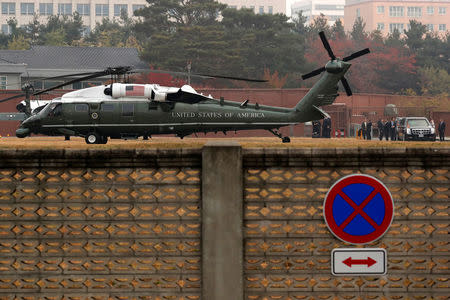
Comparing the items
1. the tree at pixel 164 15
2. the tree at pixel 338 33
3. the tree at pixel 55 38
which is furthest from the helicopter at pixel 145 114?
the tree at pixel 338 33

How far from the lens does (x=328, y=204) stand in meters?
8.04

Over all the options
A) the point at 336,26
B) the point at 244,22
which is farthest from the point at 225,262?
the point at 336,26

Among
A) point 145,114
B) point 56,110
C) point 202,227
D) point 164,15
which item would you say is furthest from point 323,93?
point 164,15

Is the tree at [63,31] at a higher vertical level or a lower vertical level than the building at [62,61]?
higher

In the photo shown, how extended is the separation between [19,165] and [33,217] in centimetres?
60

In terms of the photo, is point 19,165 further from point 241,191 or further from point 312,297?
point 312,297

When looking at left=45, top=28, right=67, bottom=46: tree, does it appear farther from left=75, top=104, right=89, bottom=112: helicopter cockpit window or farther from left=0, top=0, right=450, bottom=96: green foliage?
left=75, top=104, right=89, bottom=112: helicopter cockpit window

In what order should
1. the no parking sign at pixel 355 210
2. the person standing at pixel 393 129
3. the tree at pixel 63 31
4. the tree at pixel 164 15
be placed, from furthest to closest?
1. the tree at pixel 63 31
2. the tree at pixel 164 15
3. the person standing at pixel 393 129
4. the no parking sign at pixel 355 210

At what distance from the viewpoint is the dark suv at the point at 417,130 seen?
4788 cm

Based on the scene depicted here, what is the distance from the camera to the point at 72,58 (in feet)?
362

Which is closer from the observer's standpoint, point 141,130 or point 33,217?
point 33,217

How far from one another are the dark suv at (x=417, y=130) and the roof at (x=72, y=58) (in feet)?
203

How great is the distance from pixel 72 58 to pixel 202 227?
10568cm

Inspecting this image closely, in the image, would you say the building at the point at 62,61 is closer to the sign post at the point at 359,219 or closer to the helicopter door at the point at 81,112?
the helicopter door at the point at 81,112
